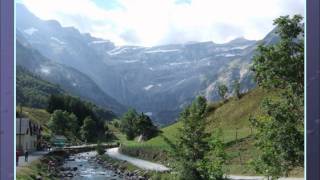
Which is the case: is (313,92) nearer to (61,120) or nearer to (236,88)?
(236,88)

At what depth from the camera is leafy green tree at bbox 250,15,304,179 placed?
11.2 ft

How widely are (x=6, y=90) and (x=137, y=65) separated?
4.03 feet

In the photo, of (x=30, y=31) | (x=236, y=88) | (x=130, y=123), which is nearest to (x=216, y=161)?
(x=236, y=88)

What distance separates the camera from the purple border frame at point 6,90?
2.01m

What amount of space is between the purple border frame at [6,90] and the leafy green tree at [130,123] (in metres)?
1.15

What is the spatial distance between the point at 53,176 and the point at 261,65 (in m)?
2.22

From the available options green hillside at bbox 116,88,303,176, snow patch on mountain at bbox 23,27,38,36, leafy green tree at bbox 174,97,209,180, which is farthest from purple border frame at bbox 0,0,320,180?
leafy green tree at bbox 174,97,209,180

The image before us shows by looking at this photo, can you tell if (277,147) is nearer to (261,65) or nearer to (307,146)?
(261,65)

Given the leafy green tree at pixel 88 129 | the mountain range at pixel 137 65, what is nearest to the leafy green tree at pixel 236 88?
the mountain range at pixel 137 65

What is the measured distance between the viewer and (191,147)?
17.9ft

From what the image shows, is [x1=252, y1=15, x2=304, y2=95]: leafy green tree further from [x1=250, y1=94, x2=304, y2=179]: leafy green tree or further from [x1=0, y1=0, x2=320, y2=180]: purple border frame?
[x1=0, y1=0, x2=320, y2=180]: purple border frame

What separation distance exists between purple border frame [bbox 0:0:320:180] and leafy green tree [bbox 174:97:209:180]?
2.08 m

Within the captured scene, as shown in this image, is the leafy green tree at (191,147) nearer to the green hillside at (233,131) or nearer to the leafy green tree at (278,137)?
the green hillside at (233,131)

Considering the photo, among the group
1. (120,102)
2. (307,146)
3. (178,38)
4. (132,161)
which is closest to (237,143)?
(132,161)
